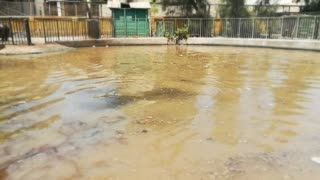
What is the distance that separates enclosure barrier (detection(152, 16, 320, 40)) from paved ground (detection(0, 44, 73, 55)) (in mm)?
10125

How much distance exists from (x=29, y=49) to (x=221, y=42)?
1259 cm

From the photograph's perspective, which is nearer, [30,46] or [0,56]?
[0,56]

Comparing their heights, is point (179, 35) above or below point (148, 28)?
below

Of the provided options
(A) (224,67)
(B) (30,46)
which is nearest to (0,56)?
(B) (30,46)

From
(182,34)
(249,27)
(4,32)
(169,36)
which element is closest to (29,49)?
Answer: (4,32)

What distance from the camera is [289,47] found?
21.8 meters

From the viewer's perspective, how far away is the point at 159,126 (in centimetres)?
631

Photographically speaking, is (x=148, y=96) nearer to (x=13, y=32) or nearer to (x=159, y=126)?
(x=159, y=126)

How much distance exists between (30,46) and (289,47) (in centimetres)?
1494

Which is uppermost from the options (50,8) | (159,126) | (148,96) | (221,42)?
(50,8)

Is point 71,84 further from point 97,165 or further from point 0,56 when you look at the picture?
point 0,56

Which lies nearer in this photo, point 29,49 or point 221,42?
point 29,49

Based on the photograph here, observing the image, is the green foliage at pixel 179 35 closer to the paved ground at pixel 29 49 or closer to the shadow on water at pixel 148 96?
the paved ground at pixel 29 49

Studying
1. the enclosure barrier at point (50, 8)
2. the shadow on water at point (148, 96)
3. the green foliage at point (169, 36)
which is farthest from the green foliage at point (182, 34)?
the shadow on water at point (148, 96)
